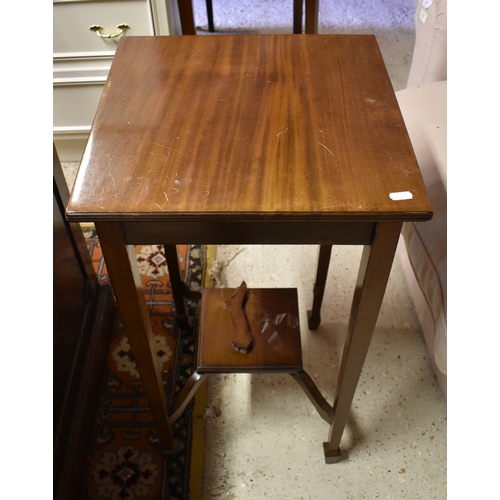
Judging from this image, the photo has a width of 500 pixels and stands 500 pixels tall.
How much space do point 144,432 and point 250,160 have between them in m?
0.72

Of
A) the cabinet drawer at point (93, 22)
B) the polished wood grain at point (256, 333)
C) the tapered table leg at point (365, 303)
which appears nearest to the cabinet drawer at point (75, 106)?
the cabinet drawer at point (93, 22)

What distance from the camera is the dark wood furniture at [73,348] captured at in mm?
962

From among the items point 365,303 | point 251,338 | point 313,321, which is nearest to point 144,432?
point 251,338

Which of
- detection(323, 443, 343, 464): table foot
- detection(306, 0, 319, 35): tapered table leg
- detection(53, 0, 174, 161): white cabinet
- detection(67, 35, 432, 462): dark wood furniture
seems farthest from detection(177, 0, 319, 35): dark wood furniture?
detection(323, 443, 343, 464): table foot

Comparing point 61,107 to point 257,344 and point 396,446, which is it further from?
point 396,446

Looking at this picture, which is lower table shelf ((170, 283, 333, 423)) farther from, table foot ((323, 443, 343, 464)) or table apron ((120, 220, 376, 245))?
table apron ((120, 220, 376, 245))

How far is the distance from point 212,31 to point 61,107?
0.98 metres

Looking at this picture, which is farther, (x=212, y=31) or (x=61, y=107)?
(x=212, y=31)

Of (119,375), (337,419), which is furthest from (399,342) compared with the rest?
(119,375)

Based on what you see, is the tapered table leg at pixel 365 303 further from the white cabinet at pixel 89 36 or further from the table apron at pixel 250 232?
the white cabinet at pixel 89 36

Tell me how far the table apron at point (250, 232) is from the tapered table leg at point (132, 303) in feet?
0.07

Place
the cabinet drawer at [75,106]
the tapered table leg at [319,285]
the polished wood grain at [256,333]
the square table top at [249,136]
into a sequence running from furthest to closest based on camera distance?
the cabinet drawer at [75,106] → the tapered table leg at [319,285] → the polished wood grain at [256,333] → the square table top at [249,136]

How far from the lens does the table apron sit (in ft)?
2.06
